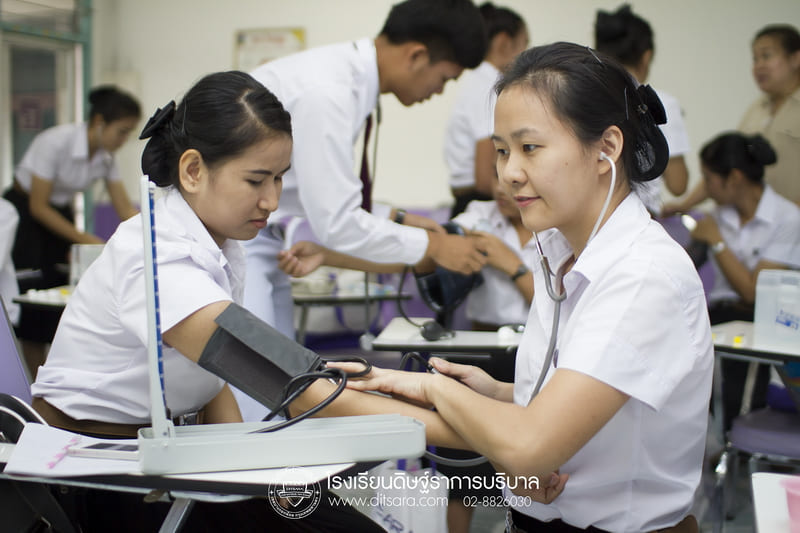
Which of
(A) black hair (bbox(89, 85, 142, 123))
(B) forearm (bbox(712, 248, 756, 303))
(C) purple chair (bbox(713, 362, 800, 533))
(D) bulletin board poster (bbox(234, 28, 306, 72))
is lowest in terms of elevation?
(C) purple chair (bbox(713, 362, 800, 533))

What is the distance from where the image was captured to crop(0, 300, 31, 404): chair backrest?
4.42ft

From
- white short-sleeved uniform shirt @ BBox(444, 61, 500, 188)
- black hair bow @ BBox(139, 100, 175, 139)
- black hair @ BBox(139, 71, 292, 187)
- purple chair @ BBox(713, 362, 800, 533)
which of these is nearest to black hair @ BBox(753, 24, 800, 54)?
white short-sleeved uniform shirt @ BBox(444, 61, 500, 188)

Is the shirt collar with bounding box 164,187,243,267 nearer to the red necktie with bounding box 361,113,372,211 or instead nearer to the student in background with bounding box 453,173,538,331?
the red necktie with bounding box 361,113,372,211

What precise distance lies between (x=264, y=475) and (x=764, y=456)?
Answer: 6.10 feet

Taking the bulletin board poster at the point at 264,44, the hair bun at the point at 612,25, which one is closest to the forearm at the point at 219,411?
the hair bun at the point at 612,25

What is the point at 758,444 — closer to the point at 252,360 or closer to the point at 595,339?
the point at 595,339

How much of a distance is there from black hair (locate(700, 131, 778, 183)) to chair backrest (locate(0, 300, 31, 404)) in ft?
9.70

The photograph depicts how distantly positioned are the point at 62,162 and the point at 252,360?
11.6 feet

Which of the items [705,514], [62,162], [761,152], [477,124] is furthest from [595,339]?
[62,162]

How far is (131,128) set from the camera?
13.4 ft

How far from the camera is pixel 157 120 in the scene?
4.28 ft

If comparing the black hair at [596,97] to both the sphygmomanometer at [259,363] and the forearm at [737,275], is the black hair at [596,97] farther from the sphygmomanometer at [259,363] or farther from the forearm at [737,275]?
the forearm at [737,275]

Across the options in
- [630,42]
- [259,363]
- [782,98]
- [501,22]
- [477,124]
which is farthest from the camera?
[782,98]

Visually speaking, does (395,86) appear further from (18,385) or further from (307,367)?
(307,367)
